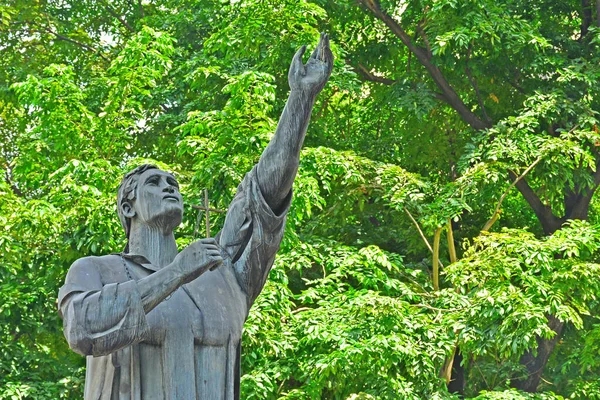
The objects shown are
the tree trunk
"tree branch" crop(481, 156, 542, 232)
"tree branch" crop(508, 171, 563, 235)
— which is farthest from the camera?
"tree branch" crop(508, 171, 563, 235)

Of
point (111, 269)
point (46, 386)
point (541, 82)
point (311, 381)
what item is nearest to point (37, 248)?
point (46, 386)

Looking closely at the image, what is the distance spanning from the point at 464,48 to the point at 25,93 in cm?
556

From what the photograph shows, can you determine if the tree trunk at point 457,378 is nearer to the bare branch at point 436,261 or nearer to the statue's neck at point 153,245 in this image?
the bare branch at point 436,261

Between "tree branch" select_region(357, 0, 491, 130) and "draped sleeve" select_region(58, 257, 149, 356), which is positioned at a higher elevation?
"tree branch" select_region(357, 0, 491, 130)

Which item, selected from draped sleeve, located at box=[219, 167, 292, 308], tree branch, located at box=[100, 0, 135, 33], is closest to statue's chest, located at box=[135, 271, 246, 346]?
draped sleeve, located at box=[219, 167, 292, 308]

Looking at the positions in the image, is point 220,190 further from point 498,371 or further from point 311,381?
point 498,371

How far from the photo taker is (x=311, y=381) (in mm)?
13016

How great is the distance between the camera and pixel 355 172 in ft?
48.5

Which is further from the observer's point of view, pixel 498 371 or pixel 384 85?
pixel 384 85

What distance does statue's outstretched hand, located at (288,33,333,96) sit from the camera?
4941 millimetres

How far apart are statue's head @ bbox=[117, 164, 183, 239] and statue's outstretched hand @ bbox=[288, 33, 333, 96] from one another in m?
0.61

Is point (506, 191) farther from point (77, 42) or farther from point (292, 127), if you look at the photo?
point (292, 127)

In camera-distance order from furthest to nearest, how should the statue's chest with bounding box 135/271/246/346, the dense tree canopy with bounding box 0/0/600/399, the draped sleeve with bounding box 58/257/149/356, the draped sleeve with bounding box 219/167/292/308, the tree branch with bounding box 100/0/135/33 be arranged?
1. the tree branch with bounding box 100/0/135/33
2. the dense tree canopy with bounding box 0/0/600/399
3. the draped sleeve with bounding box 219/167/292/308
4. the statue's chest with bounding box 135/271/246/346
5. the draped sleeve with bounding box 58/257/149/356

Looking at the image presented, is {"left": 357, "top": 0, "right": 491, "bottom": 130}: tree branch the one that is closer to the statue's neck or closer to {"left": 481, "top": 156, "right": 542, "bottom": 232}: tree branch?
{"left": 481, "top": 156, "right": 542, "bottom": 232}: tree branch
